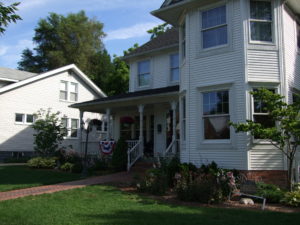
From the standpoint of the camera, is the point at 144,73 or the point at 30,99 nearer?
the point at 144,73

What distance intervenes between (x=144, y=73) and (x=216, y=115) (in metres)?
8.62

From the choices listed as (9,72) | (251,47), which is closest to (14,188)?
(251,47)

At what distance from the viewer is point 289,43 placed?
1150cm

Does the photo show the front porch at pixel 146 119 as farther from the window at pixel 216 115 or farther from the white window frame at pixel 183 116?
the window at pixel 216 115

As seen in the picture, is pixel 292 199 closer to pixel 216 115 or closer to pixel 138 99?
pixel 216 115

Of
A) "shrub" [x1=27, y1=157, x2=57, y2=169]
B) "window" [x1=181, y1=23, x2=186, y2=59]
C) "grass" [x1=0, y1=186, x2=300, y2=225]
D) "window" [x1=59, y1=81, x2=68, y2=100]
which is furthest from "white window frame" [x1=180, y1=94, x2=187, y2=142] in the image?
"window" [x1=59, y1=81, x2=68, y2=100]

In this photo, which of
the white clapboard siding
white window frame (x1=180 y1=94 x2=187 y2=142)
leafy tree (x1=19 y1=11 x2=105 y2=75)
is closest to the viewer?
white window frame (x1=180 y1=94 x2=187 y2=142)

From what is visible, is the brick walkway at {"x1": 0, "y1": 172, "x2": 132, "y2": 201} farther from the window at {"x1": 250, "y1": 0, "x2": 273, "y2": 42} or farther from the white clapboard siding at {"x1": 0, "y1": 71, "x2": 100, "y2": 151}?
the white clapboard siding at {"x1": 0, "y1": 71, "x2": 100, "y2": 151}

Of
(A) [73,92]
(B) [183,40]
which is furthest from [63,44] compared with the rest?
(B) [183,40]

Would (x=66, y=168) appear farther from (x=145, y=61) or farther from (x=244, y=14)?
(x=244, y=14)

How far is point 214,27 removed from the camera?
11453 millimetres

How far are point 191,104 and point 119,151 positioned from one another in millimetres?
4478

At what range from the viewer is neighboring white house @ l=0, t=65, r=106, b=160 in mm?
22219

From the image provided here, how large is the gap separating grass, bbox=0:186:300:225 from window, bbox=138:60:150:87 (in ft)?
35.7
